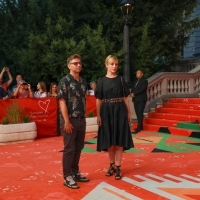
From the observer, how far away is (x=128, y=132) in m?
4.95

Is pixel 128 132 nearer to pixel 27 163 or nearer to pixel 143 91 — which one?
pixel 27 163

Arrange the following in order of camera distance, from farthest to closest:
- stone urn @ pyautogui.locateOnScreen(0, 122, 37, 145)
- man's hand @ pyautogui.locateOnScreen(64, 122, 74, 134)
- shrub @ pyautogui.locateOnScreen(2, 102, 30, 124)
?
shrub @ pyautogui.locateOnScreen(2, 102, 30, 124) → stone urn @ pyautogui.locateOnScreen(0, 122, 37, 145) → man's hand @ pyautogui.locateOnScreen(64, 122, 74, 134)

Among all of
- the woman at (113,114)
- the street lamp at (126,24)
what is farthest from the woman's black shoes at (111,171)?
the street lamp at (126,24)

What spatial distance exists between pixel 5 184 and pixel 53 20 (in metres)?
9.29

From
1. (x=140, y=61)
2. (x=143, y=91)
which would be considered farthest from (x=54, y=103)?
(x=140, y=61)

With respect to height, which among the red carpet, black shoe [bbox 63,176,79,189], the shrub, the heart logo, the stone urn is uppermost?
the heart logo

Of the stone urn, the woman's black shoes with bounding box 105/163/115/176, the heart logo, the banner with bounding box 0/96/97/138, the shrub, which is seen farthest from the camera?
the heart logo

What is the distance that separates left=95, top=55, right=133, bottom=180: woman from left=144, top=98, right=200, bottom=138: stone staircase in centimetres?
431

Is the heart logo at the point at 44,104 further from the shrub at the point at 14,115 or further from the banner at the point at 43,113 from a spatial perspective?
the shrub at the point at 14,115

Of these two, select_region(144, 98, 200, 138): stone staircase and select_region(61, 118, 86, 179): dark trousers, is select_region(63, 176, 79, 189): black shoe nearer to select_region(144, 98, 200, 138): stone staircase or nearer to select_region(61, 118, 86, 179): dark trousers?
select_region(61, 118, 86, 179): dark trousers

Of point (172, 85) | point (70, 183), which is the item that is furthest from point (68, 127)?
point (172, 85)

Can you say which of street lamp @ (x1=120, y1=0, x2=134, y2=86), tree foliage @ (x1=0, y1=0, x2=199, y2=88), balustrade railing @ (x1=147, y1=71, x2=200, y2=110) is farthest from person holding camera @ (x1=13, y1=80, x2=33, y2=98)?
balustrade railing @ (x1=147, y1=71, x2=200, y2=110)

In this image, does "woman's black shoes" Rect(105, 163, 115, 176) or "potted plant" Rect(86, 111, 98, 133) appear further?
"potted plant" Rect(86, 111, 98, 133)

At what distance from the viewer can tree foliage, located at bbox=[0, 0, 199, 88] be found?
39.3 ft
